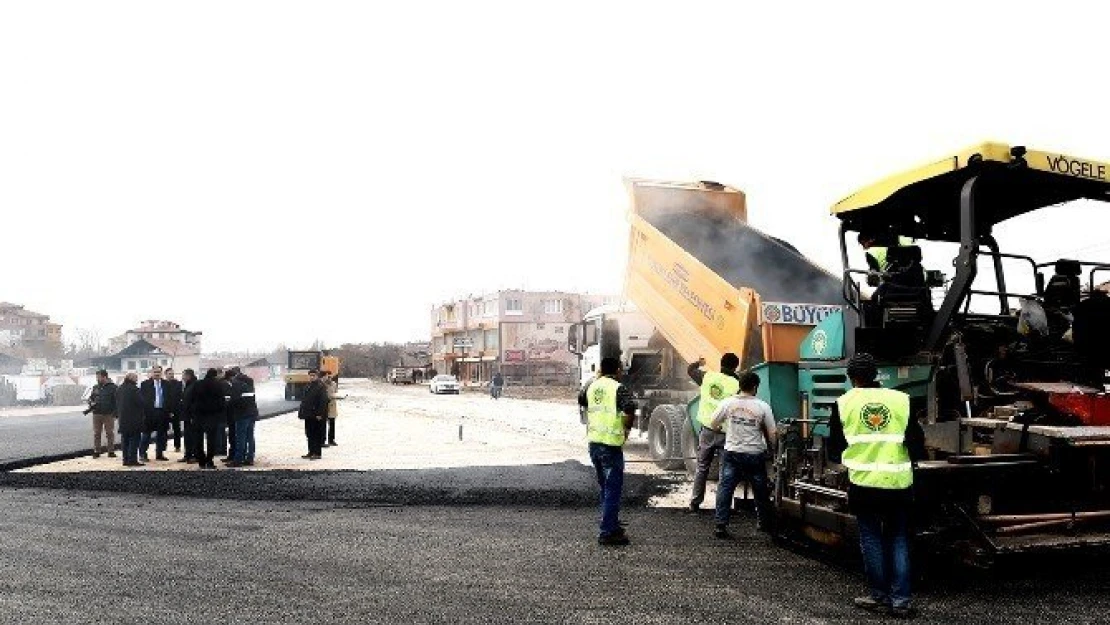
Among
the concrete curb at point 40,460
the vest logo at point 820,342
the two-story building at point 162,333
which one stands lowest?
the concrete curb at point 40,460

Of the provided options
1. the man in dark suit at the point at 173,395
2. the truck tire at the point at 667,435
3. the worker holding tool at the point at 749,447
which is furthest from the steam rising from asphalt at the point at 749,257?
the man in dark suit at the point at 173,395

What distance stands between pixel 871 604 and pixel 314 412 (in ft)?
35.2

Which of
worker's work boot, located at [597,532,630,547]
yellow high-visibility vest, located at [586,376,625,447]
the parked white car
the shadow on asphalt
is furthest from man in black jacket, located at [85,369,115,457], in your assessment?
the parked white car

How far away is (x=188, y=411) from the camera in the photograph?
1302cm

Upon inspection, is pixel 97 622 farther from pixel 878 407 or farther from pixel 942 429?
pixel 942 429

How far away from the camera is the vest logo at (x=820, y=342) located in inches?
300

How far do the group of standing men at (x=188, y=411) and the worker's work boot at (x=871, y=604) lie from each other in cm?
1035

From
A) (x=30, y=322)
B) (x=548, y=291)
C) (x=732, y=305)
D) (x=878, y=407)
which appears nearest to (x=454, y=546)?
(x=878, y=407)

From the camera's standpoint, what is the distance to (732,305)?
30.8 ft

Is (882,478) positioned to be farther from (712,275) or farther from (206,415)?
(206,415)

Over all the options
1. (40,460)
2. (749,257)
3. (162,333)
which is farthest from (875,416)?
(162,333)

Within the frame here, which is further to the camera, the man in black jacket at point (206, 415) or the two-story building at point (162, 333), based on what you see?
the two-story building at point (162, 333)

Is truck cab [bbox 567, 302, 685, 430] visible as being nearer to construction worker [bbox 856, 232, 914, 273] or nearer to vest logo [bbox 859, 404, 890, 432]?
construction worker [bbox 856, 232, 914, 273]

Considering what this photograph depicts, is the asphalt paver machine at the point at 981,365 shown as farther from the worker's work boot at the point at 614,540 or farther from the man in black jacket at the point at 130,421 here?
the man in black jacket at the point at 130,421
